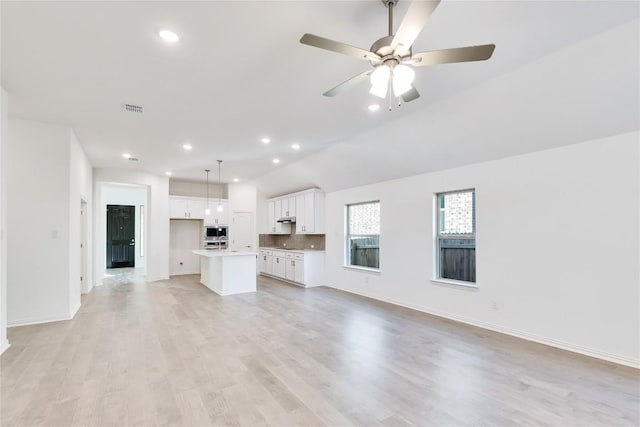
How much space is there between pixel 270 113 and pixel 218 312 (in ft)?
10.7

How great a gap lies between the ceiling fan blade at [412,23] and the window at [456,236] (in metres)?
3.43

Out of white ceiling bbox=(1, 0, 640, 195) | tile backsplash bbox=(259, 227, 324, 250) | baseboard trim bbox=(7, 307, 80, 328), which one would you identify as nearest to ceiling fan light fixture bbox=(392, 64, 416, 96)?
white ceiling bbox=(1, 0, 640, 195)

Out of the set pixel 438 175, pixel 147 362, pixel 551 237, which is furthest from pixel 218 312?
pixel 551 237

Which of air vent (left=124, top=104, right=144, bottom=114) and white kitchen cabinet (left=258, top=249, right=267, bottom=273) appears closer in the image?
air vent (left=124, top=104, right=144, bottom=114)

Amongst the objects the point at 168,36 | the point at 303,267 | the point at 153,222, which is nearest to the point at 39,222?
the point at 168,36

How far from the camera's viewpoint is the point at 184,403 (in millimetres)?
2447

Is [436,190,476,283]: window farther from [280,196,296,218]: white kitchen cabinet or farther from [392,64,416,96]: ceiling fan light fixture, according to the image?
[280,196,296,218]: white kitchen cabinet

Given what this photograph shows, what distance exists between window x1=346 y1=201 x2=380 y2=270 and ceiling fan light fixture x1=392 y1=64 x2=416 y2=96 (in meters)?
4.49

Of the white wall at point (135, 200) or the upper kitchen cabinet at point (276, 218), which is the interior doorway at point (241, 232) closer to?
the upper kitchen cabinet at point (276, 218)

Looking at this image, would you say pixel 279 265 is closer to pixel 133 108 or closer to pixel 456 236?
pixel 456 236

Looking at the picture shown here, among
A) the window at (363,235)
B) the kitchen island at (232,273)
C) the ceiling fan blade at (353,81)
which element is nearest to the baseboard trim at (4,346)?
the kitchen island at (232,273)

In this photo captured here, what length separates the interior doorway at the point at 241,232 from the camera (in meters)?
9.73

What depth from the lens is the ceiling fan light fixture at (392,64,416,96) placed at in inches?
78.4

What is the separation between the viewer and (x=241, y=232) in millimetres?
9828
